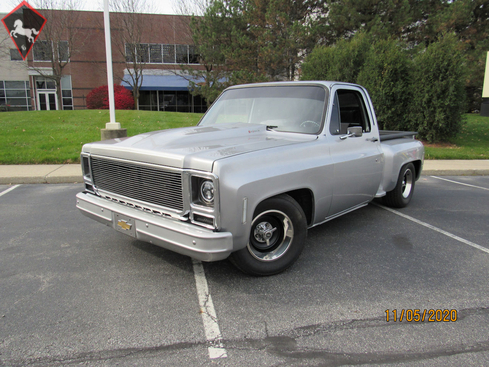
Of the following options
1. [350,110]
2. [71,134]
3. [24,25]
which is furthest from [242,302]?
[24,25]

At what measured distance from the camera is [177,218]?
3.08 meters

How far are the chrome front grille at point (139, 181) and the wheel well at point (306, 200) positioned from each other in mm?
1270

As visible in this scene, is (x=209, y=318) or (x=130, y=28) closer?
(x=209, y=318)

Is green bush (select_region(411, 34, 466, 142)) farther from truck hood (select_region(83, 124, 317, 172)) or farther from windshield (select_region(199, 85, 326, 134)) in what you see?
truck hood (select_region(83, 124, 317, 172))

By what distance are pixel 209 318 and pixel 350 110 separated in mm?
3344

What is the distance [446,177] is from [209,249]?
833 cm

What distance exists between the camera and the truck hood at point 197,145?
9.77 ft

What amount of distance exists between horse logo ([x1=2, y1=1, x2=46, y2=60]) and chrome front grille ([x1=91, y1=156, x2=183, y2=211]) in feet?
85.6

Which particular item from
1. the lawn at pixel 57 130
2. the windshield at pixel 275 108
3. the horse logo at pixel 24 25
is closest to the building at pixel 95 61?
the horse logo at pixel 24 25

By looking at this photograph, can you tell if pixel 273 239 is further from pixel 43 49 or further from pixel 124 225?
pixel 43 49

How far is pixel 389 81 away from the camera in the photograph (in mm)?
13211

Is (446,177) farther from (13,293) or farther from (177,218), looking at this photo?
(13,293)

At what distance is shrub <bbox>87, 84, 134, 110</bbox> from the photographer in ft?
85.1

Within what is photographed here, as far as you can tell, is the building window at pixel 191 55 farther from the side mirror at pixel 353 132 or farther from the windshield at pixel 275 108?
the side mirror at pixel 353 132
